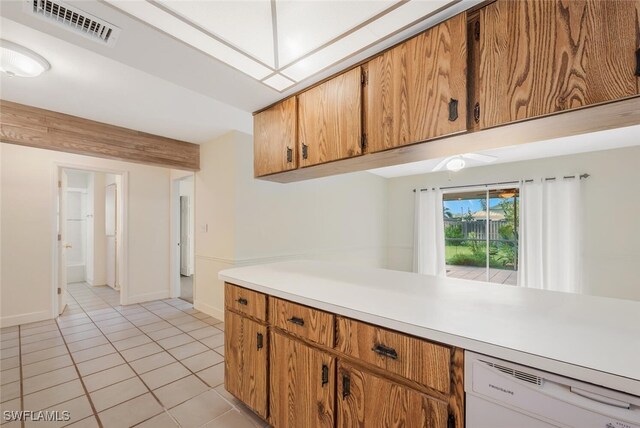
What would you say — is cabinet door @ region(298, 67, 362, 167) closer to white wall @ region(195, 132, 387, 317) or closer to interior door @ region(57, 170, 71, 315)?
white wall @ region(195, 132, 387, 317)

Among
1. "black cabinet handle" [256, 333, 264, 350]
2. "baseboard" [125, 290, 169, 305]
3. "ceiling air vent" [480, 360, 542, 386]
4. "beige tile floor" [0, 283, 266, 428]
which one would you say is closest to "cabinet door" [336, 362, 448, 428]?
"ceiling air vent" [480, 360, 542, 386]

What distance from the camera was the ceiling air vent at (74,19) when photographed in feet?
3.96

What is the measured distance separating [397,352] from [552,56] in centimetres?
124

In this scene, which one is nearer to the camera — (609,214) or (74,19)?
(74,19)

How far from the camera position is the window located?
4590mm

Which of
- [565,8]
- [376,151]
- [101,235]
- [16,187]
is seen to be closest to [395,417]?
[376,151]

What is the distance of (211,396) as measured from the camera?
1912 millimetres

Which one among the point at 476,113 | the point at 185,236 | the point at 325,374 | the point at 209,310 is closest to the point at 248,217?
the point at 209,310

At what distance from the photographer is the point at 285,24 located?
4.35 ft

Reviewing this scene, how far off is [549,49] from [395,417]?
1.49 metres

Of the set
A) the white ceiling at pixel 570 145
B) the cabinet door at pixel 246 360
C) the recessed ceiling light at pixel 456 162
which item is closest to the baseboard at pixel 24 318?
the cabinet door at pixel 246 360

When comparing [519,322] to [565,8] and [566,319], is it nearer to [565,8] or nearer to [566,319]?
[566,319]

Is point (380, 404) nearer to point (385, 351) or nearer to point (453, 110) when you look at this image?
point (385, 351)
